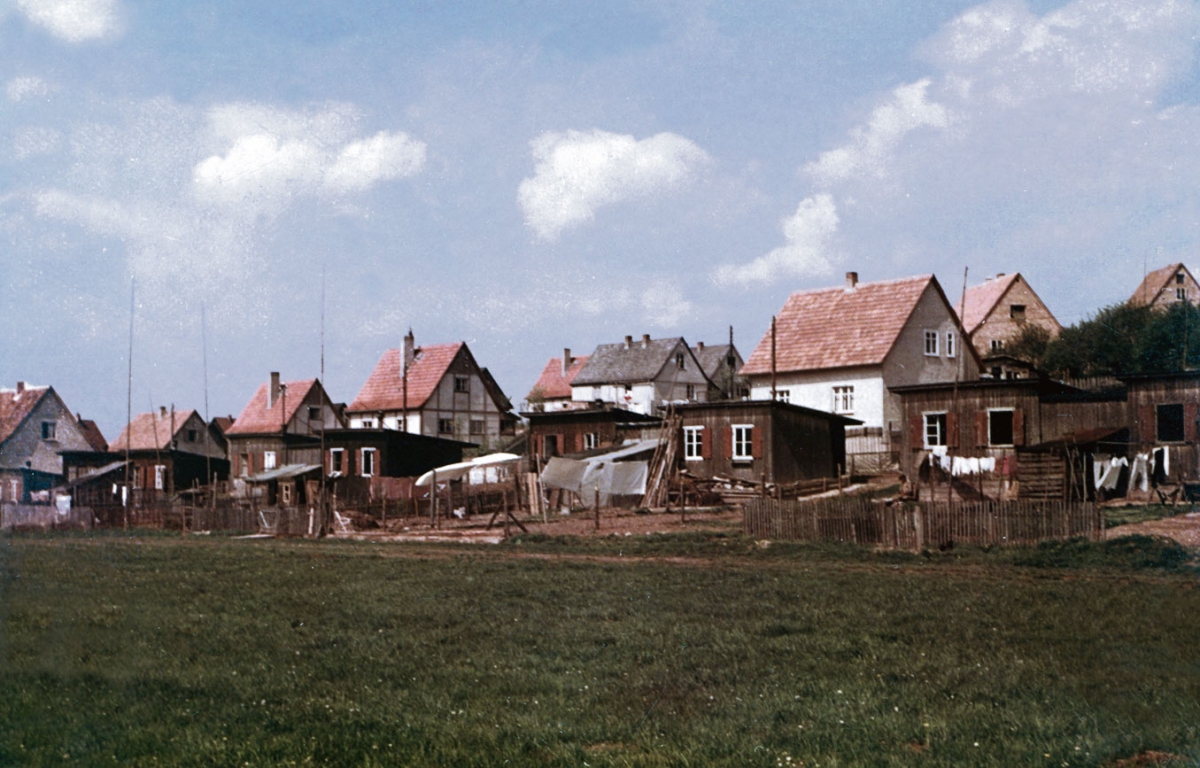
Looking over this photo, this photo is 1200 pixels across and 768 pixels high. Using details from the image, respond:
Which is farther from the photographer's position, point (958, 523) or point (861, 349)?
point (861, 349)

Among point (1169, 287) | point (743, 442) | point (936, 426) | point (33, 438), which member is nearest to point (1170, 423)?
point (936, 426)

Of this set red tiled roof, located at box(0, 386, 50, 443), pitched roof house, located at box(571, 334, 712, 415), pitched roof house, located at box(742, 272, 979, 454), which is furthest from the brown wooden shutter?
red tiled roof, located at box(0, 386, 50, 443)

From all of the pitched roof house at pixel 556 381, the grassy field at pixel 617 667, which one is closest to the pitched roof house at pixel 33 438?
the pitched roof house at pixel 556 381

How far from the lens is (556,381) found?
9100 cm

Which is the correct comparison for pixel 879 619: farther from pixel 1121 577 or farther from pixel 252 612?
pixel 252 612

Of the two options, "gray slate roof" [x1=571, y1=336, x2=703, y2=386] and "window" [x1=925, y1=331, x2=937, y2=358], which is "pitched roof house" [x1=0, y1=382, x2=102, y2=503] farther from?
"window" [x1=925, y1=331, x2=937, y2=358]

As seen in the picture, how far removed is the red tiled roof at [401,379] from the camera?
7181 cm

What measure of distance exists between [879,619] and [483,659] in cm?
467

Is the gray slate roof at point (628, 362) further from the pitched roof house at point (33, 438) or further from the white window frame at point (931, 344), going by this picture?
the pitched roof house at point (33, 438)

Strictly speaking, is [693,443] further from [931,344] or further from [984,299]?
[984,299]

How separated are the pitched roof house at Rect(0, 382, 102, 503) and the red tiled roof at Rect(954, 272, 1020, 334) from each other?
182ft

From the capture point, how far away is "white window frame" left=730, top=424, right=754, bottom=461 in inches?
1667

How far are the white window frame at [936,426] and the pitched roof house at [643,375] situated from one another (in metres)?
34.7

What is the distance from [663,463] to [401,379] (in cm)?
3658
